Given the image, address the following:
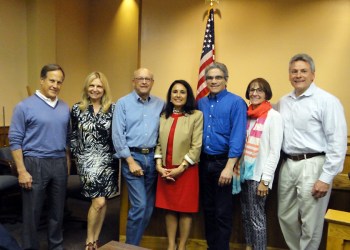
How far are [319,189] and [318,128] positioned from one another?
40 cm

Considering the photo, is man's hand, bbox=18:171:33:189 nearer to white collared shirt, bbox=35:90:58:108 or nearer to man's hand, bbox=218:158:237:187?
white collared shirt, bbox=35:90:58:108

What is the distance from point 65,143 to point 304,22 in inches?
121

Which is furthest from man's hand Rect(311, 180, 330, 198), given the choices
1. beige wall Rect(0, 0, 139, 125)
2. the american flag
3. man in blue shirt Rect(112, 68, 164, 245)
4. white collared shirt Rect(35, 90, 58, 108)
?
beige wall Rect(0, 0, 139, 125)

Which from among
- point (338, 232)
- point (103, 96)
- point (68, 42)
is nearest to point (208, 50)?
point (103, 96)

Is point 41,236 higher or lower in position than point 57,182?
lower

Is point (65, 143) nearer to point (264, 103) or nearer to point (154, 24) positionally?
point (264, 103)

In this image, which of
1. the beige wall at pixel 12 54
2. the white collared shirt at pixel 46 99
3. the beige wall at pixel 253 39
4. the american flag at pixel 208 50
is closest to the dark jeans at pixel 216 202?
the white collared shirt at pixel 46 99

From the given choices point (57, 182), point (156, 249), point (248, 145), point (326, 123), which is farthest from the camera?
point (156, 249)

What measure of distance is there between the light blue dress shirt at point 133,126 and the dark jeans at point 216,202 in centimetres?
45

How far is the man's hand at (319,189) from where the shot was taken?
209cm

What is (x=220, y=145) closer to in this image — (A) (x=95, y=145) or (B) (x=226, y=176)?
(B) (x=226, y=176)

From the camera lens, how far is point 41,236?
312cm

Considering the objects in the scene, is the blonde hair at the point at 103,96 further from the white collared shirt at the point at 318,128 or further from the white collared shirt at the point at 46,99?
the white collared shirt at the point at 318,128

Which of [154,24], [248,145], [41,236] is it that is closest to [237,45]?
[154,24]
